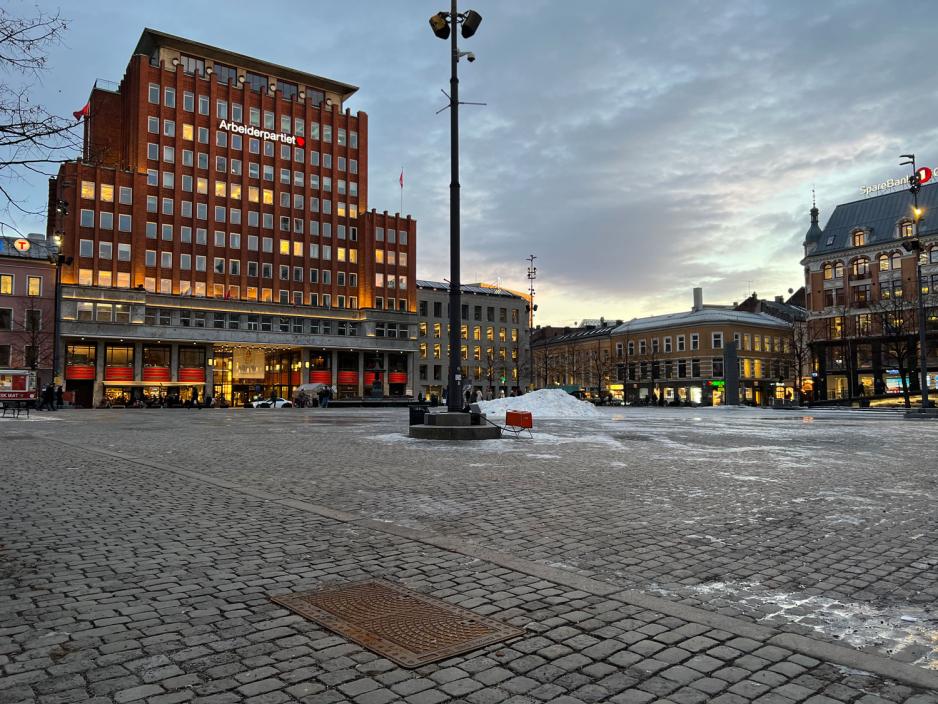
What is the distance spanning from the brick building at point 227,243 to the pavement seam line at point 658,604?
217ft

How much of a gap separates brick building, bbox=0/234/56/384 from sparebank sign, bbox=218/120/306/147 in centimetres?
2361

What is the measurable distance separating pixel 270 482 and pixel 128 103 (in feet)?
255

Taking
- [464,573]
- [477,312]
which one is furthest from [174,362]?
[464,573]

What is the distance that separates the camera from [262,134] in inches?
3034

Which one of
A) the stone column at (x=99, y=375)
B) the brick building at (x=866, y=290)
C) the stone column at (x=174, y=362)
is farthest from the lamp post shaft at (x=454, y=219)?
the stone column at (x=174, y=362)

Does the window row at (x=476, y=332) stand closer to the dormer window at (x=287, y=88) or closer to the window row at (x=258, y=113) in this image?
the window row at (x=258, y=113)

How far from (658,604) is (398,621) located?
5.82 feet

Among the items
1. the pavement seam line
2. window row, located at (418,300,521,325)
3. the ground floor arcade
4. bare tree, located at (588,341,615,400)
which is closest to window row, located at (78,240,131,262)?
the ground floor arcade

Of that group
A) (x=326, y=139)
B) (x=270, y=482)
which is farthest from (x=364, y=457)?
(x=326, y=139)

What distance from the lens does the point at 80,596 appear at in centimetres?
472

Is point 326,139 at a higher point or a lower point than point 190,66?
lower

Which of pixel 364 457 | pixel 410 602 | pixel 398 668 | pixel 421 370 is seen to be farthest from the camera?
pixel 421 370

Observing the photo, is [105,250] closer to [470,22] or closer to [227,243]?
[227,243]

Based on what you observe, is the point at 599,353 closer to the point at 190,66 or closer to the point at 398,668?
the point at 190,66
